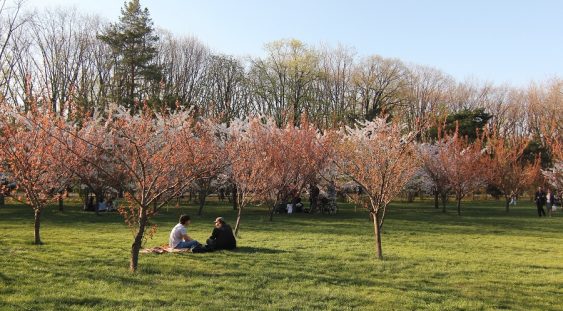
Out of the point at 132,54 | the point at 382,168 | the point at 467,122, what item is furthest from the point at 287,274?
the point at 467,122

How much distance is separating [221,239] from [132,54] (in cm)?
2750

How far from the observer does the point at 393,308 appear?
254 inches

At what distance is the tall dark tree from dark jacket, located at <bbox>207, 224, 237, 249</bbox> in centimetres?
2521

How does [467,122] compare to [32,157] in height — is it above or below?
above

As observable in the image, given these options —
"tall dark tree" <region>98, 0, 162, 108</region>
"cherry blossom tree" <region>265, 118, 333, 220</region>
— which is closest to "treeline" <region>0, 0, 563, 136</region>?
"tall dark tree" <region>98, 0, 162, 108</region>

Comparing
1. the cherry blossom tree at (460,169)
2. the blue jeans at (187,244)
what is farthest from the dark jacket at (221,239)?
the cherry blossom tree at (460,169)

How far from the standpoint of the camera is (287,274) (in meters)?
8.30

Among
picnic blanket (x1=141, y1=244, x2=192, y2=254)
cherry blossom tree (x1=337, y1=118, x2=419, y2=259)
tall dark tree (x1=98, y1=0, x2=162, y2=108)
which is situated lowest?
picnic blanket (x1=141, y1=244, x2=192, y2=254)

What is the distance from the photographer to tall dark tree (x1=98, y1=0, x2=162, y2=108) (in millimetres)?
34344

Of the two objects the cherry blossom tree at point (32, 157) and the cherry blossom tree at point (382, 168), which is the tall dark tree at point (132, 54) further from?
the cherry blossom tree at point (382, 168)

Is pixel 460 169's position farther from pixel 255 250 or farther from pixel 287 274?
pixel 287 274

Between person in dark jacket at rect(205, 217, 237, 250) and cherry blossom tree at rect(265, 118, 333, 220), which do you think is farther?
cherry blossom tree at rect(265, 118, 333, 220)

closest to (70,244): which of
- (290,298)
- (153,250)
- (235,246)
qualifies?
(153,250)

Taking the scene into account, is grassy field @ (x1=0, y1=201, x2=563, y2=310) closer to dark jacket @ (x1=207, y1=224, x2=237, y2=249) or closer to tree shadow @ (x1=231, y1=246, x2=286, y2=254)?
tree shadow @ (x1=231, y1=246, x2=286, y2=254)
